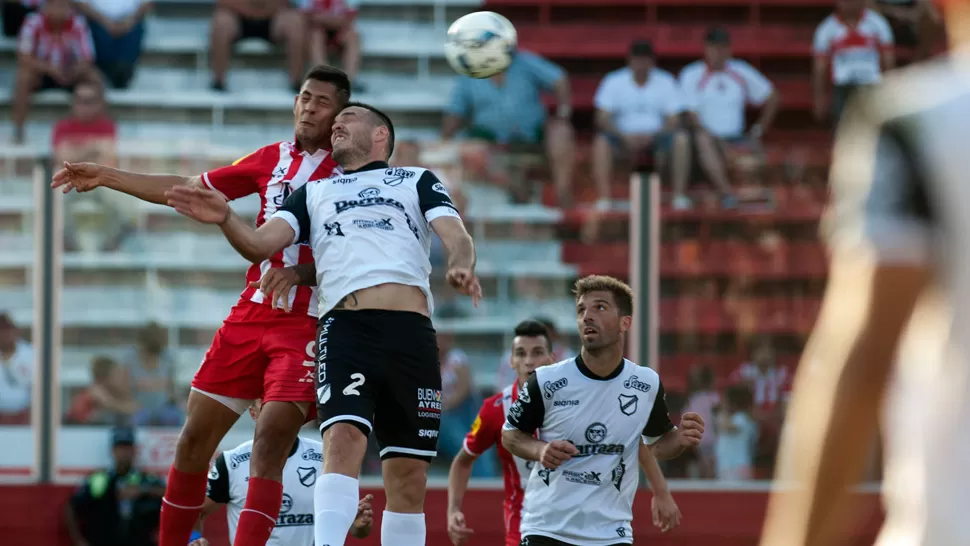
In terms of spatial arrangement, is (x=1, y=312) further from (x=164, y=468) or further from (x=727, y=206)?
(x=727, y=206)

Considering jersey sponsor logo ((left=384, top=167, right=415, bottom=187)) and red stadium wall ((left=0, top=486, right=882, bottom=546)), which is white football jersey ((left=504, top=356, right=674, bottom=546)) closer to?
jersey sponsor logo ((left=384, top=167, right=415, bottom=187))

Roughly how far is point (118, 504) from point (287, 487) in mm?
3618

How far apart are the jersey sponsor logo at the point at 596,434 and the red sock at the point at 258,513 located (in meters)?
1.53

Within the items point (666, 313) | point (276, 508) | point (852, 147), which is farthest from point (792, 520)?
point (666, 313)

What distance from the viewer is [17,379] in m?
10.3

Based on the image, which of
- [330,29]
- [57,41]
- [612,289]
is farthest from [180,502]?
[330,29]

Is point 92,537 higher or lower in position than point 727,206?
lower

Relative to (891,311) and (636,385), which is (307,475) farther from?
(891,311)

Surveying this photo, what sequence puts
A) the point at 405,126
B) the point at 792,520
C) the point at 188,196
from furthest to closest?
the point at 405,126 < the point at 188,196 < the point at 792,520

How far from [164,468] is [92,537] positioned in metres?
0.75

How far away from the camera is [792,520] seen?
2021 mm

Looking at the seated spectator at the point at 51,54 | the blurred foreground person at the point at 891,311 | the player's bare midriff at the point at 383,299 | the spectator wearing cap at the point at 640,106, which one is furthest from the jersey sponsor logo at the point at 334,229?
the seated spectator at the point at 51,54

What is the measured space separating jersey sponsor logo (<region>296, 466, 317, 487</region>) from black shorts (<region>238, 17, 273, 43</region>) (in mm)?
8263

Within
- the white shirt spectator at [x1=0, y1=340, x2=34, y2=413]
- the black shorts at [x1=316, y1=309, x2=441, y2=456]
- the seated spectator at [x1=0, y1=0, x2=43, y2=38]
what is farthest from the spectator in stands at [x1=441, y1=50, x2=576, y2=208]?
the black shorts at [x1=316, y1=309, x2=441, y2=456]
